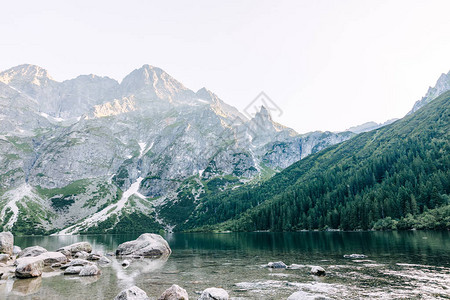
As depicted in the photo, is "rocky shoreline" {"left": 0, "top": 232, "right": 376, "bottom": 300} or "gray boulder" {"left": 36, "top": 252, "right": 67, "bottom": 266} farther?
"gray boulder" {"left": 36, "top": 252, "right": 67, "bottom": 266}

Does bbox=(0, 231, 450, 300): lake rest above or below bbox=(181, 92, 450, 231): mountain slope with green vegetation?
below

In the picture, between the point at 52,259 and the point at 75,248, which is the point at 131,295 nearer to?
the point at 52,259

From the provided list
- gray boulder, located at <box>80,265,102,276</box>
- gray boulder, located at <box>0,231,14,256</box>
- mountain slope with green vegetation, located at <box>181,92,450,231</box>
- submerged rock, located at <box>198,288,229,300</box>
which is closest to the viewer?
submerged rock, located at <box>198,288,229,300</box>

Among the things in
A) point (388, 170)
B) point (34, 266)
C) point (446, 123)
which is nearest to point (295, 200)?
point (388, 170)

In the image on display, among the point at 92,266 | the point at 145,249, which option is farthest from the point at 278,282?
the point at 145,249

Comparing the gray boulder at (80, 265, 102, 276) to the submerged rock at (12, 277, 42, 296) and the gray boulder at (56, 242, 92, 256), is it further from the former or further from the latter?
the gray boulder at (56, 242, 92, 256)

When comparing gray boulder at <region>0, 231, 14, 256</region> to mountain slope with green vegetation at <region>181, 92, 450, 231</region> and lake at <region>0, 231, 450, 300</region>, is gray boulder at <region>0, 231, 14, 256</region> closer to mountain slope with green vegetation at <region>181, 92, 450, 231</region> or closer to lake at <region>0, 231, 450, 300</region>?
lake at <region>0, 231, 450, 300</region>

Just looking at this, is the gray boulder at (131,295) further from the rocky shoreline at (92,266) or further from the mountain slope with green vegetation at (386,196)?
the mountain slope with green vegetation at (386,196)

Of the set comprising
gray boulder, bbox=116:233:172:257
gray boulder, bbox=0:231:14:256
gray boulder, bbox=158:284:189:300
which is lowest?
gray boulder, bbox=116:233:172:257

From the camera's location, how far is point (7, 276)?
36.4 meters

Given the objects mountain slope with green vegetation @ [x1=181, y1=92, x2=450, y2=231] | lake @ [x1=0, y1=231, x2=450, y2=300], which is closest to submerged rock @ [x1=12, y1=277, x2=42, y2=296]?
lake @ [x1=0, y1=231, x2=450, y2=300]

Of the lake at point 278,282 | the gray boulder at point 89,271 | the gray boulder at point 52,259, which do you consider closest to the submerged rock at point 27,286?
the lake at point 278,282

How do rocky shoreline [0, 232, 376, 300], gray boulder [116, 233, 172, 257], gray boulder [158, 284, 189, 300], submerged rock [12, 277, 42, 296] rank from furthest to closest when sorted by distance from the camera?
gray boulder [116, 233, 172, 257] < submerged rock [12, 277, 42, 296] < rocky shoreline [0, 232, 376, 300] < gray boulder [158, 284, 189, 300]

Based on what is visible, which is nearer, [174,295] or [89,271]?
[174,295]
